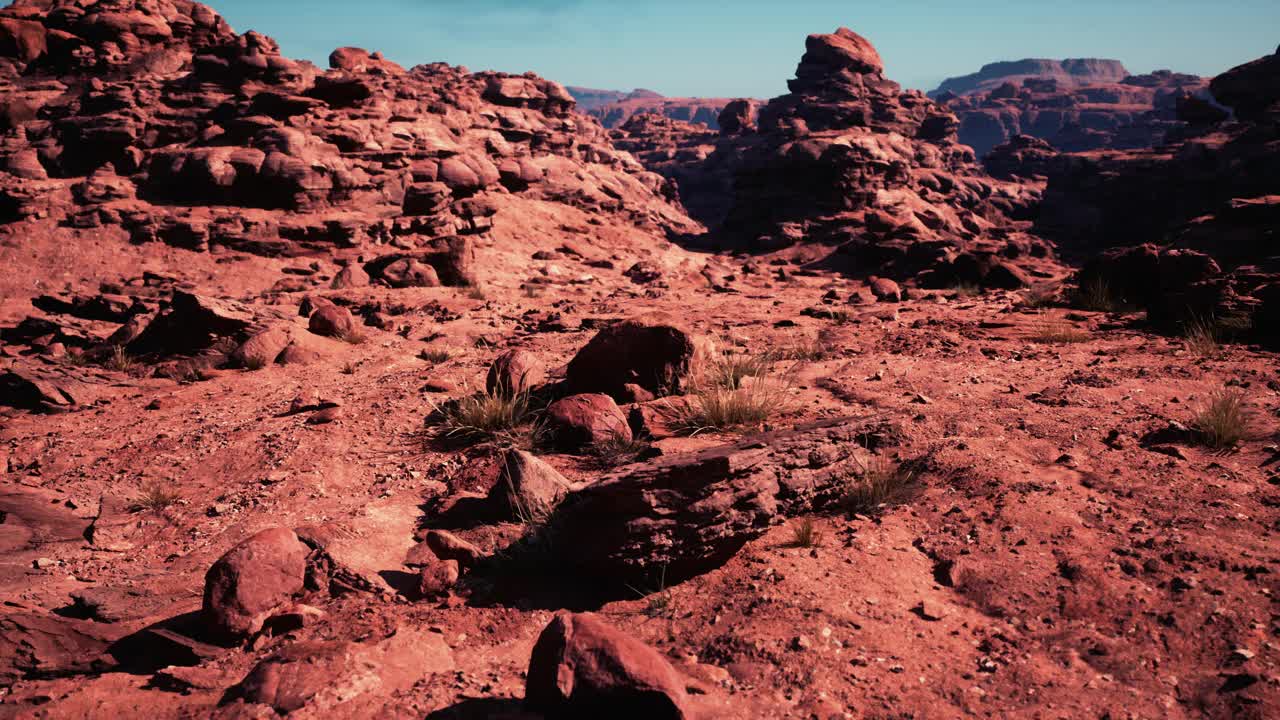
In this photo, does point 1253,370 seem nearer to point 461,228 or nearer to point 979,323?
point 979,323

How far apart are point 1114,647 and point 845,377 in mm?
4155

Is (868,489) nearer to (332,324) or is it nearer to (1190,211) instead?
(332,324)

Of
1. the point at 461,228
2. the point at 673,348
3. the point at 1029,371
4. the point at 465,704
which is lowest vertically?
the point at 465,704

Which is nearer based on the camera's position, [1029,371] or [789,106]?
[1029,371]

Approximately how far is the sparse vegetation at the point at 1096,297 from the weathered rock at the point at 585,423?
8.29 metres

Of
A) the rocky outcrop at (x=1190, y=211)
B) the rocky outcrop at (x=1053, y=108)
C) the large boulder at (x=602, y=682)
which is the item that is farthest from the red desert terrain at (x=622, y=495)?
the rocky outcrop at (x=1053, y=108)

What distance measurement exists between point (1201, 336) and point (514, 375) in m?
7.23

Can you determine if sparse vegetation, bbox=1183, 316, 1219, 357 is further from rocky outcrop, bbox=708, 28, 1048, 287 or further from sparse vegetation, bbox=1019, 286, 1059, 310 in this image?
rocky outcrop, bbox=708, 28, 1048, 287

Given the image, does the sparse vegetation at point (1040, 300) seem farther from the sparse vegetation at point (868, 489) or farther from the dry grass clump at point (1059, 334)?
the sparse vegetation at point (868, 489)

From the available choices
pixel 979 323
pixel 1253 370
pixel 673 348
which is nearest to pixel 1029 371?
pixel 1253 370

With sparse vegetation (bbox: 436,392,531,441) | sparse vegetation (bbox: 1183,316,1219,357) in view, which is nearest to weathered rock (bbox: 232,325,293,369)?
sparse vegetation (bbox: 436,392,531,441)

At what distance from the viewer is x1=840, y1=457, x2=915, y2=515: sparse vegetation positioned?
169 inches

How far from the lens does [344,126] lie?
19.8m

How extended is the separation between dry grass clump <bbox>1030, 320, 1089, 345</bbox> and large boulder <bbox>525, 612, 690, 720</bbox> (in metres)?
7.56
